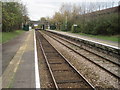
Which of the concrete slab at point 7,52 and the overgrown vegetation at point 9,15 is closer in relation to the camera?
the concrete slab at point 7,52

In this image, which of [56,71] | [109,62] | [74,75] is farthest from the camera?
[109,62]

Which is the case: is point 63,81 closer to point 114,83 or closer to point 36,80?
point 36,80

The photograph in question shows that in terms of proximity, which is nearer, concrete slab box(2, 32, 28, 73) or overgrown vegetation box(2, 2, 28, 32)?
concrete slab box(2, 32, 28, 73)

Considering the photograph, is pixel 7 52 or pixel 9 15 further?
pixel 9 15

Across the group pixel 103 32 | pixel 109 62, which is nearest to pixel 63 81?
pixel 109 62

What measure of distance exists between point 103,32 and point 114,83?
88.4 feet

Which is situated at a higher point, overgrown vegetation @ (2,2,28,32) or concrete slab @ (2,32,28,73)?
overgrown vegetation @ (2,2,28,32)

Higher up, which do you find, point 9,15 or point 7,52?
point 9,15

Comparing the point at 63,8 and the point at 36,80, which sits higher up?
the point at 63,8

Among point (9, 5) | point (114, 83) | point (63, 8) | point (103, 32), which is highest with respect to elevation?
point (63, 8)

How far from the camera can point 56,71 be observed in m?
9.60

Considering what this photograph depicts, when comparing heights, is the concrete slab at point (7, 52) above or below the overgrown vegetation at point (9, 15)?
below

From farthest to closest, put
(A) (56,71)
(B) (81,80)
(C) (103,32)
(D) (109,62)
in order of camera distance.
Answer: (C) (103,32) → (D) (109,62) → (A) (56,71) → (B) (81,80)

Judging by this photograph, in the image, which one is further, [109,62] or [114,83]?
[109,62]
